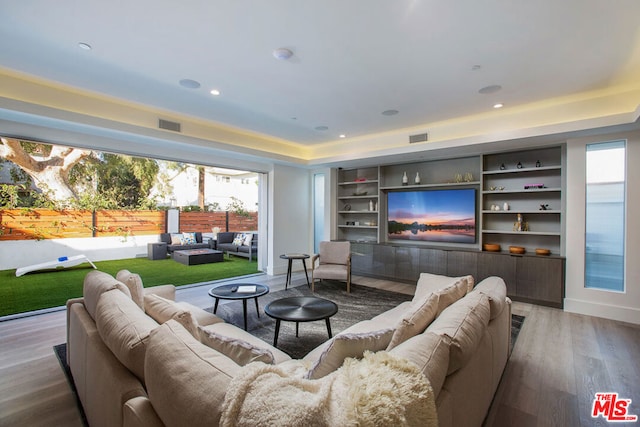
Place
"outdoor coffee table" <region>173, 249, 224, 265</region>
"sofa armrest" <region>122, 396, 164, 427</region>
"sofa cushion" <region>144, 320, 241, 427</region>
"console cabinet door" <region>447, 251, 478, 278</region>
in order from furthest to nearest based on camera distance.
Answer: "outdoor coffee table" <region>173, 249, 224, 265</region> < "console cabinet door" <region>447, 251, 478, 278</region> < "sofa armrest" <region>122, 396, 164, 427</region> < "sofa cushion" <region>144, 320, 241, 427</region>

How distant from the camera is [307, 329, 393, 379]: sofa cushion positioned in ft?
4.40

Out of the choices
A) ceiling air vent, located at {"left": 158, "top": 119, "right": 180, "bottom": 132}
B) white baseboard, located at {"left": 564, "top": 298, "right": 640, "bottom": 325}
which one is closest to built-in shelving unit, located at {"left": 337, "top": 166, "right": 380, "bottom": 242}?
white baseboard, located at {"left": 564, "top": 298, "right": 640, "bottom": 325}

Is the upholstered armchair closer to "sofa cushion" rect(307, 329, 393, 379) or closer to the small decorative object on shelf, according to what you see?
the small decorative object on shelf

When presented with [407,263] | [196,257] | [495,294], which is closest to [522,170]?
[407,263]

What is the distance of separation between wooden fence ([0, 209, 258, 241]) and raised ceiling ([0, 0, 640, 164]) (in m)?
4.39

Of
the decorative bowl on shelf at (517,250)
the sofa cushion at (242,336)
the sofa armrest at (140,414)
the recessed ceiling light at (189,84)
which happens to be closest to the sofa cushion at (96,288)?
the sofa cushion at (242,336)

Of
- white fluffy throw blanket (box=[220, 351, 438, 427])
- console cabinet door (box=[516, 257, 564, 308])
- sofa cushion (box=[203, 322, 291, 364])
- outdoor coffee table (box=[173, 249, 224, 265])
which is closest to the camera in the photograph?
white fluffy throw blanket (box=[220, 351, 438, 427])

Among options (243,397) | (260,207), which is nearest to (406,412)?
(243,397)

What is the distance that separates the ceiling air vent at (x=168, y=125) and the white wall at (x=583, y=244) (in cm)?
560

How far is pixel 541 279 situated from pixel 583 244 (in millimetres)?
704

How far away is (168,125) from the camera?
4348 mm

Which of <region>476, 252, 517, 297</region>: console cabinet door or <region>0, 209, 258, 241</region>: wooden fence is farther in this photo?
<region>0, 209, 258, 241</region>: wooden fence

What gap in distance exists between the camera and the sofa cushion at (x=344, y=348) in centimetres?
134

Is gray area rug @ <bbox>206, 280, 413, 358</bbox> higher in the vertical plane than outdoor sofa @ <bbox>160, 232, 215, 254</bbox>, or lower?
lower
